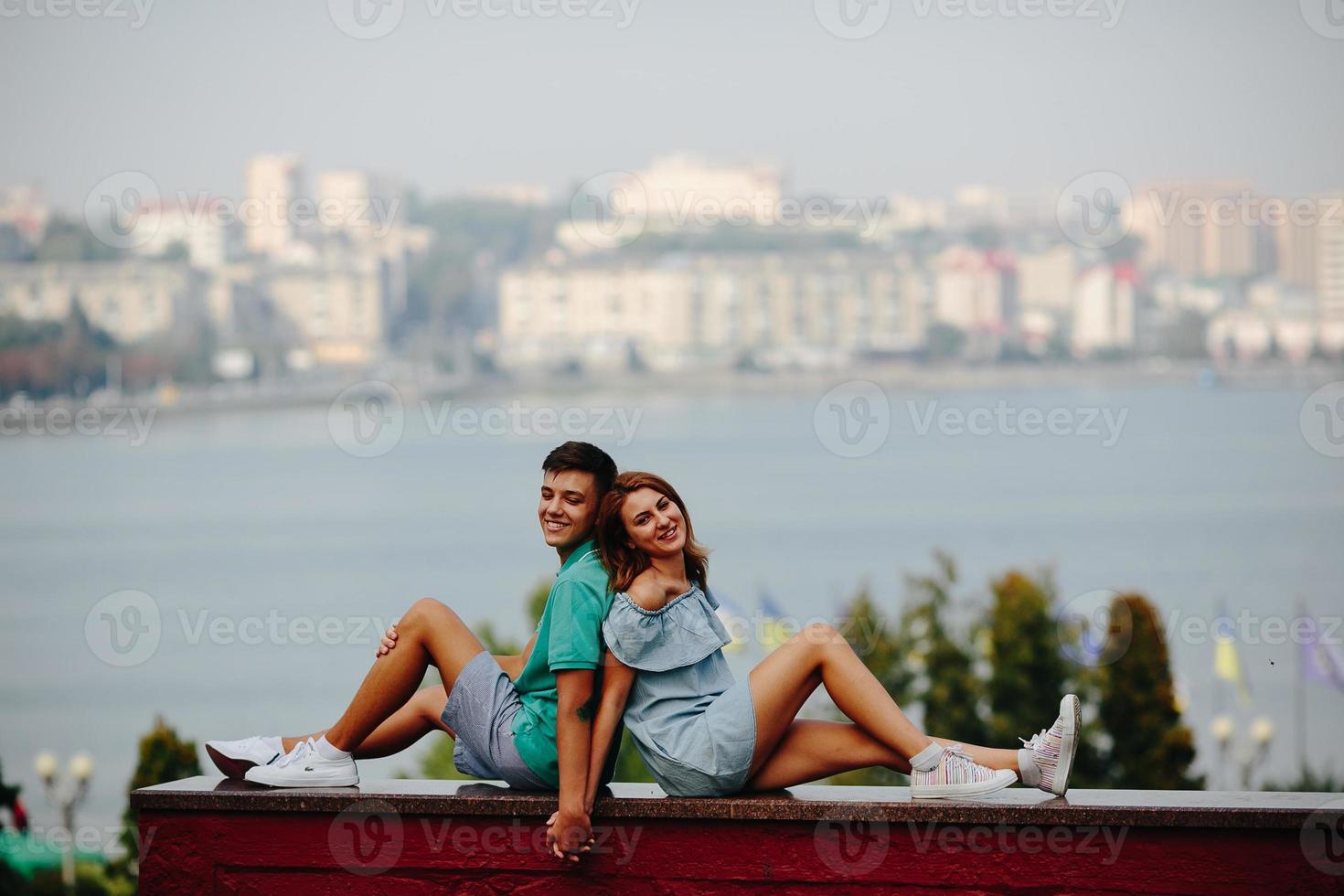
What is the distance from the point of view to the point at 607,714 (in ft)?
10.4

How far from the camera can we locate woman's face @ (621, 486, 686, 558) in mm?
3227

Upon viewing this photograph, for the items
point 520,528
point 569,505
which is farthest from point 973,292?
point 569,505

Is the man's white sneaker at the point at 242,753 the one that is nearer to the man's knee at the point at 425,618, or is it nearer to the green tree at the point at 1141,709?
the man's knee at the point at 425,618

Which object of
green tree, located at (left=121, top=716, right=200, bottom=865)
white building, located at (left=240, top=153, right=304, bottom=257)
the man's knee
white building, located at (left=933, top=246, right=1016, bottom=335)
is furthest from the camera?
white building, located at (left=240, top=153, right=304, bottom=257)

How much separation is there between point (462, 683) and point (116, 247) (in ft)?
242

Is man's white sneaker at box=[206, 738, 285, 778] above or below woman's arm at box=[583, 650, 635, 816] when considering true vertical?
below

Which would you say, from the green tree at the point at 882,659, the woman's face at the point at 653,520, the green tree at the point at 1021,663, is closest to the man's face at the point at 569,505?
the woman's face at the point at 653,520

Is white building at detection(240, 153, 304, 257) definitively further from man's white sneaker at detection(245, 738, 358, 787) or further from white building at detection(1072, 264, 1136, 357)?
man's white sneaker at detection(245, 738, 358, 787)

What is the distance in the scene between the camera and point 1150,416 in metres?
84.8

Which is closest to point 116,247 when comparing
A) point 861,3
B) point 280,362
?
point 280,362

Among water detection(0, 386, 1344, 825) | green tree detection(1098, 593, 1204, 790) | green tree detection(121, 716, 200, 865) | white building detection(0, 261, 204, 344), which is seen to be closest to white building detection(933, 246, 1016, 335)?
water detection(0, 386, 1344, 825)

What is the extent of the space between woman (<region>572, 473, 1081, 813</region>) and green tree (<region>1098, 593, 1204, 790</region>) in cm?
803

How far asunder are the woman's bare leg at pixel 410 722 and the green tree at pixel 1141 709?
8.13 m

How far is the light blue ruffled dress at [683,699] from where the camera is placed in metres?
3.16
